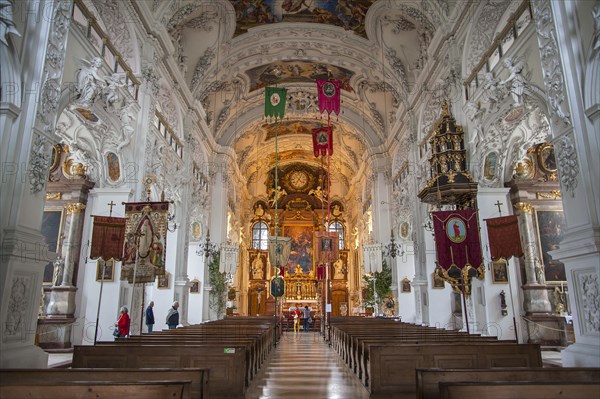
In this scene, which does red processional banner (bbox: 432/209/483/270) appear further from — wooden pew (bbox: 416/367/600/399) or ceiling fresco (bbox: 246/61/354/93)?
ceiling fresco (bbox: 246/61/354/93)

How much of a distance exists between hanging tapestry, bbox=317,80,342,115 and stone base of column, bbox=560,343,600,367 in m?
10.0

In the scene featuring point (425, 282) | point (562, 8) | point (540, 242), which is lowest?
point (425, 282)

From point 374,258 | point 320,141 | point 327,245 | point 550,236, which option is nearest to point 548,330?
point 550,236

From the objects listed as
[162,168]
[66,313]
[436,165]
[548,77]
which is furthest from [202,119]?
[548,77]

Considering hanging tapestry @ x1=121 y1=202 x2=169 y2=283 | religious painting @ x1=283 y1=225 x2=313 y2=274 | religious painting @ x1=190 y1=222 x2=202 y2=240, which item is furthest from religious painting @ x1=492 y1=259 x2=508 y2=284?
religious painting @ x1=283 y1=225 x2=313 y2=274

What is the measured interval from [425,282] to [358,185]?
12069 millimetres

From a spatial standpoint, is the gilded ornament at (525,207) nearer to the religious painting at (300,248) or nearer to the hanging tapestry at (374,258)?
the hanging tapestry at (374,258)

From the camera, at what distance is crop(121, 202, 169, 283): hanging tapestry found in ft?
27.2

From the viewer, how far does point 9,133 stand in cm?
505

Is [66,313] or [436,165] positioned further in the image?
[66,313]

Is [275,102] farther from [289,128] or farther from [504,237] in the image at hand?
[289,128]

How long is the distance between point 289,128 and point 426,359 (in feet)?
61.8

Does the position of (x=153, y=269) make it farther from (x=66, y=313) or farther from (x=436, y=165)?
(x=436, y=165)

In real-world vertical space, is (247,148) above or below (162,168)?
above
